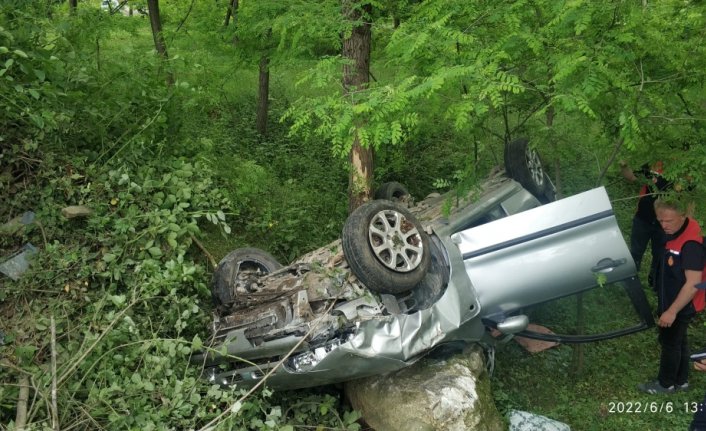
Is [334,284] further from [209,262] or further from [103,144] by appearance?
[103,144]

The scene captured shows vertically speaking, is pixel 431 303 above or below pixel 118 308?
below

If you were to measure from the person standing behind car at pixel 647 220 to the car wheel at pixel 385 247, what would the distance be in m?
1.98

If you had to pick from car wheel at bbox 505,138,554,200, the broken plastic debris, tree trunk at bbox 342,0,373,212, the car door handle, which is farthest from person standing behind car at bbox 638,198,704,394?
the broken plastic debris

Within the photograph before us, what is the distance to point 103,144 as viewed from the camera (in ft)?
16.4

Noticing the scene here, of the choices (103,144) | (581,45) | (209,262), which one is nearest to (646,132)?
(581,45)

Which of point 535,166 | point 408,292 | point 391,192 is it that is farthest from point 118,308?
point 535,166

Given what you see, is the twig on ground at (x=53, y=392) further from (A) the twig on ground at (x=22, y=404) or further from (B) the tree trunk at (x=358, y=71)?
(B) the tree trunk at (x=358, y=71)

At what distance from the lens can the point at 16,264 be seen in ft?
14.2

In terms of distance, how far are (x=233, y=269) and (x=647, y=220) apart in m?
4.28

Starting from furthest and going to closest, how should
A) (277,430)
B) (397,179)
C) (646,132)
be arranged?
(397,179) < (646,132) < (277,430)

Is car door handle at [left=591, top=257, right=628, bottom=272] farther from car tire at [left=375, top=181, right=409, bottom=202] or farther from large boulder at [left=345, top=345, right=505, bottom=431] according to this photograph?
car tire at [left=375, top=181, right=409, bottom=202]

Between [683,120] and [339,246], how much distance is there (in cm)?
282

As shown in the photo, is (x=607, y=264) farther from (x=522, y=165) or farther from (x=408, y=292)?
(x=522, y=165)

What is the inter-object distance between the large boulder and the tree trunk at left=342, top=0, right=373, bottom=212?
206cm
